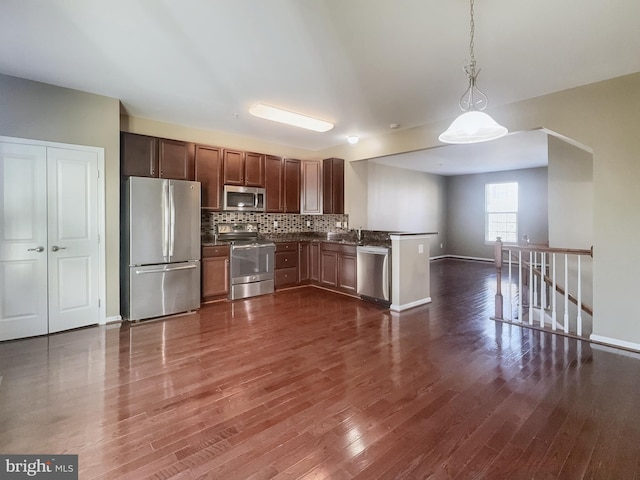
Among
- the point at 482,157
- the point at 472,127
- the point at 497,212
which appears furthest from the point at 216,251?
the point at 497,212

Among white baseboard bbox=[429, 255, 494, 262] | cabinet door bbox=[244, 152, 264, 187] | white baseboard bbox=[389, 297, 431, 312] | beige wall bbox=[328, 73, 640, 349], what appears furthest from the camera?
white baseboard bbox=[429, 255, 494, 262]

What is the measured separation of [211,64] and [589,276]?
543cm

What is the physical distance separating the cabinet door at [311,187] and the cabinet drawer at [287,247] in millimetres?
706

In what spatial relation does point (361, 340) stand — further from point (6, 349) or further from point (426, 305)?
point (6, 349)

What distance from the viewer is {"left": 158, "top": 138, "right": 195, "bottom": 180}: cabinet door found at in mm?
4359

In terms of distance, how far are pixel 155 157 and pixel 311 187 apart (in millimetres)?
2757

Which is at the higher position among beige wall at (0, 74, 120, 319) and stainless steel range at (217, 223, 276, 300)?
beige wall at (0, 74, 120, 319)

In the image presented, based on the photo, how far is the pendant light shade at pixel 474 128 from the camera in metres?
2.14

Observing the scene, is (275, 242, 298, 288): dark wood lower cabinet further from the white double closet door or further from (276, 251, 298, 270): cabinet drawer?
the white double closet door

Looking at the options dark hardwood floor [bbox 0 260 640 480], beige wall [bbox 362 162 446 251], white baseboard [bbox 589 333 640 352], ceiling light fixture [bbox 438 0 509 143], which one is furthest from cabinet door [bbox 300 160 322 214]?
white baseboard [bbox 589 333 640 352]

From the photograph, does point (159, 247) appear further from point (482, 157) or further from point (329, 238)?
point (482, 157)

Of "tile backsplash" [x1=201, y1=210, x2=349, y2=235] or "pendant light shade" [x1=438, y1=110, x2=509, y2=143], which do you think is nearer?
"pendant light shade" [x1=438, y1=110, x2=509, y2=143]

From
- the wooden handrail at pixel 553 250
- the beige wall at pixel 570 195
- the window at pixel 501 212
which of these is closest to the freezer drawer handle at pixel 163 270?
the wooden handrail at pixel 553 250

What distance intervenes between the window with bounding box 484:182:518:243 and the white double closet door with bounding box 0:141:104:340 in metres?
9.57
